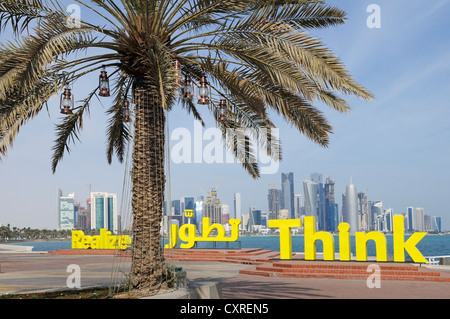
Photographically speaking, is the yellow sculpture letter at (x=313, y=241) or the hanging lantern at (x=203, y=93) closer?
the hanging lantern at (x=203, y=93)

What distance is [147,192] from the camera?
1019cm

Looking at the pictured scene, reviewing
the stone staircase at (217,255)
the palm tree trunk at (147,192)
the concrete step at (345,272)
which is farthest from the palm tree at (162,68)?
the stone staircase at (217,255)

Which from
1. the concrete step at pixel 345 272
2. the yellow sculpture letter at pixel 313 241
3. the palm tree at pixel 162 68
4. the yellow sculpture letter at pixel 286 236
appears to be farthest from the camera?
the yellow sculpture letter at pixel 286 236

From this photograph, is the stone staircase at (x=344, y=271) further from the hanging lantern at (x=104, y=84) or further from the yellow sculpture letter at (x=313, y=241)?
the hanging lantern at (x=104, y=84)

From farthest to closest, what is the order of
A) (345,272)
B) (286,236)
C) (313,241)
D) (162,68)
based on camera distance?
(286,236) < (313,241) < (345,272) < (162,68)

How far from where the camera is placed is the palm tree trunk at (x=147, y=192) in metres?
10.1

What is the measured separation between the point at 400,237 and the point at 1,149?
16345 millimetres

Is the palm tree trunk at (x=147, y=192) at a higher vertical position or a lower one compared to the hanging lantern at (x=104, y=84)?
lower

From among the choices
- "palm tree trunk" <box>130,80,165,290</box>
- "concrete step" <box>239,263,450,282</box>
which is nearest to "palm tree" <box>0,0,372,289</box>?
"palm tree trunk" <box>130,80,165,290</box>

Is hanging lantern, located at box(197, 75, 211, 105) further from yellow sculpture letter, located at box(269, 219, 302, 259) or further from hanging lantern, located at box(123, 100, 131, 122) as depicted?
yellow sculpture letter, located at box(269, 219, 302, 259)

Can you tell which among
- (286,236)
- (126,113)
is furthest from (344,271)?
(126,113)

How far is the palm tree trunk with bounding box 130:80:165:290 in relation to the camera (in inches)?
399

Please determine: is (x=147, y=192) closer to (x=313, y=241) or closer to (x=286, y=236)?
(x=313, y=241)
